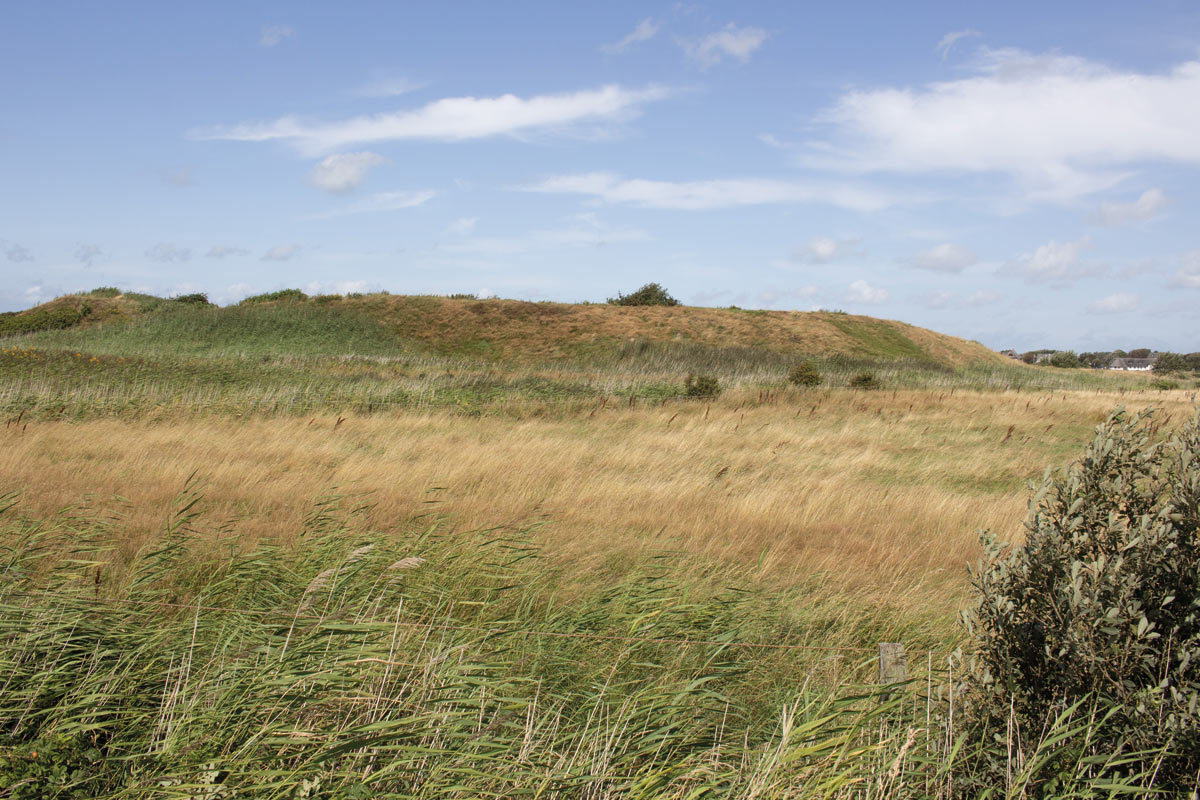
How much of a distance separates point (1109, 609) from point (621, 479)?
6.67m

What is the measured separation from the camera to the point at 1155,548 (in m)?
2.45

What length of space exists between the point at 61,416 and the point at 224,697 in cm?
1194

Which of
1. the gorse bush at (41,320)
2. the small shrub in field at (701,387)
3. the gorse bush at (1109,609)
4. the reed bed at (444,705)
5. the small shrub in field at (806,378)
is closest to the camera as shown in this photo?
the gorse bush at (1109,609)

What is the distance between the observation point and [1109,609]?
7.86 feet

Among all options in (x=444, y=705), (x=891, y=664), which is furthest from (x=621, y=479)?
(x=444, y=705)

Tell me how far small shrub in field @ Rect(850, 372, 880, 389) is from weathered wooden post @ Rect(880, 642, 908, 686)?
77.8 feet

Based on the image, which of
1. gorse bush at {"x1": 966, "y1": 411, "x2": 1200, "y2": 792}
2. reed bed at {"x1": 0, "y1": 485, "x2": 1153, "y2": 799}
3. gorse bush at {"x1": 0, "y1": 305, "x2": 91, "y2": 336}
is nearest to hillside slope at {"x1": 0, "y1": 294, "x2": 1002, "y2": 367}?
gorse bush at {"x1": 0, "y1": 305, "x2": 91, "y2": 336}

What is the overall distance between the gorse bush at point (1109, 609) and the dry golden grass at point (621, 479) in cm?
225

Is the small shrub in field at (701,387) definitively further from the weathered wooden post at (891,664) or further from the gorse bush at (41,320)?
the gorse bush at (41,320)

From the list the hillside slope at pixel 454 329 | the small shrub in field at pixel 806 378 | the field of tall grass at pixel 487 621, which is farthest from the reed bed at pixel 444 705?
the hillside slope at pixel 454 329

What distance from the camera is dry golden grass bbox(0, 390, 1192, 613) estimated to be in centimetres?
595

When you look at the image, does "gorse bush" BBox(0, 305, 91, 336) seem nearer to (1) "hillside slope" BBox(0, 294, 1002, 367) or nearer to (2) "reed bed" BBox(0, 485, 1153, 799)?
(1) "hillside slope" BBox(0, 294, 1002, 367)

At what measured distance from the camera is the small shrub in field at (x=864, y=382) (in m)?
25.9

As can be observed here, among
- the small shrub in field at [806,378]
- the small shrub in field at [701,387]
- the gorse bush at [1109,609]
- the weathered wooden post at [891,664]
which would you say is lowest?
the weathered wooden post at [891,664]
